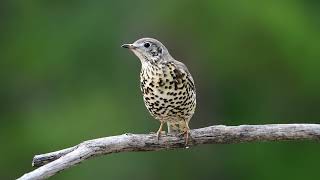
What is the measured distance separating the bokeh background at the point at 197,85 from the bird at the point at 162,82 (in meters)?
6.65

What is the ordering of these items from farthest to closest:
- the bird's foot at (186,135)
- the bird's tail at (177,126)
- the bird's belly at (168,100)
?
1. the bird's tail at (177,126)
2. the bird's belly at (168,100)
3. the bird's foot at (186,135)

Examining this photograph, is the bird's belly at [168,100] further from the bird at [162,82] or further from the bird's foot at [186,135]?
the bird's foot at [186,135]

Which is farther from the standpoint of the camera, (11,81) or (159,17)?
(11,81)

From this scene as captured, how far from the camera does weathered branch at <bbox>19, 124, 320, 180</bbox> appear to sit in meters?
9.81

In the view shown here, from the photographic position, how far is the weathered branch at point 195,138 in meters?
9.81

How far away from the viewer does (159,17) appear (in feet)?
62.7

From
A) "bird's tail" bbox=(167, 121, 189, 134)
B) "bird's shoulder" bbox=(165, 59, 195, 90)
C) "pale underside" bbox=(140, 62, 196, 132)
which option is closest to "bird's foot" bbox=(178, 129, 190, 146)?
"pale underside" bbox=(140, 62, 196, 132)

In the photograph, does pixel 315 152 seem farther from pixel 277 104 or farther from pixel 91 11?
pixel 91 11

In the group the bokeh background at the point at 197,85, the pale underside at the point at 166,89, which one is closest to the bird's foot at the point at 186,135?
the pale underside at the point at 166,89

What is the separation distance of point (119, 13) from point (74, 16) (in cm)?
122

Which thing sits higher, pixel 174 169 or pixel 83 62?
pixel 83 62

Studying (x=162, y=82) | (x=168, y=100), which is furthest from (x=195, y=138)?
(x=162, y=82)

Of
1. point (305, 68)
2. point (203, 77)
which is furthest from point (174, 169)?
point (305, 68)

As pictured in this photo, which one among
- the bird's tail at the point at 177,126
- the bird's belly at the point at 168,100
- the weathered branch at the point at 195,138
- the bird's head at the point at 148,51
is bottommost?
the weathered branch at the point at 195,138
